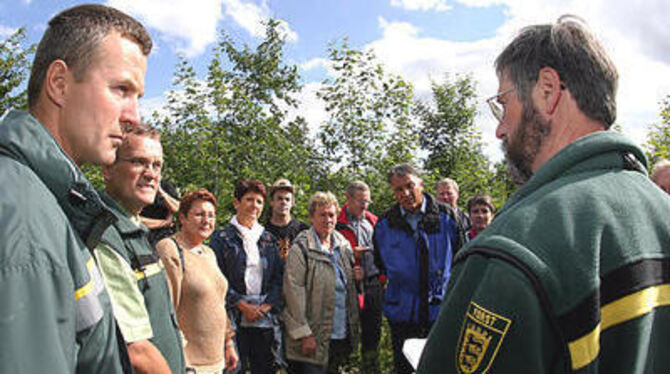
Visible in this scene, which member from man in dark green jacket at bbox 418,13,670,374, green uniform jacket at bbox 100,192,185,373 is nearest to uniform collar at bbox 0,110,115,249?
green uniform jacket at bbox 100,192,185,373

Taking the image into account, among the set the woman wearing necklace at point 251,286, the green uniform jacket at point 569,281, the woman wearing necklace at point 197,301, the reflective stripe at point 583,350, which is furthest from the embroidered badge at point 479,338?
the woman wearing necklace at point 251,286

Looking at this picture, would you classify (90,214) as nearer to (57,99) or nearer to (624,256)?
(57,99)

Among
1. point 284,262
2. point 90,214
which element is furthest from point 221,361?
point 90,214

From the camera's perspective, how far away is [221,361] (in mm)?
3615

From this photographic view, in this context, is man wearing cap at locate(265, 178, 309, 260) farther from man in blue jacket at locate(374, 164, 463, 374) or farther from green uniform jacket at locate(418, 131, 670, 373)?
green uniform jacket at locate(418, 131, 670, 373)

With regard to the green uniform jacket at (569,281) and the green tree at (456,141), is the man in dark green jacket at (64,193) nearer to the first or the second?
the green uniform jacket at (569,281)

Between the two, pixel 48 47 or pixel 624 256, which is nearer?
pixel 624 256

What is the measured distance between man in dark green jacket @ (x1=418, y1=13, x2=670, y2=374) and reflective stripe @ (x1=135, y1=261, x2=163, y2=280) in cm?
134

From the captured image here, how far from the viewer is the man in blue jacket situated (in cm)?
488

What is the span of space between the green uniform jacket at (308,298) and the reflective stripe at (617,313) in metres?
3.92

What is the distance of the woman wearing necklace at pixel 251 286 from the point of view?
15.3 ft

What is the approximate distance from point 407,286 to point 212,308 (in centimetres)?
210

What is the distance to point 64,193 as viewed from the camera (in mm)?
1288

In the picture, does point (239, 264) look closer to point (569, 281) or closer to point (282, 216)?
point (282, 216)
